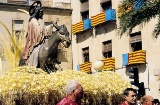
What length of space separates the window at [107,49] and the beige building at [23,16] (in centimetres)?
371

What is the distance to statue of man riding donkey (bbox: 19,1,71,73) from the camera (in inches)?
466

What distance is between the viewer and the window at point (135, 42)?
95.0 feet

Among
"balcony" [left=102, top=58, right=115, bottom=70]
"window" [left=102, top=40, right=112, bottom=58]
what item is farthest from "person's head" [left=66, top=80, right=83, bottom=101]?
"window" [left=102, top=40, right=112, bottom=58]

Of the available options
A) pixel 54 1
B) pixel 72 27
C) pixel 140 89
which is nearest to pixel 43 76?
pixel 140 89

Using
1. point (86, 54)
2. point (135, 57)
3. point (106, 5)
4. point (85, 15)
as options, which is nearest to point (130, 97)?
point (135, 57)

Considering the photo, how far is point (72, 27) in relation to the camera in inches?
1426

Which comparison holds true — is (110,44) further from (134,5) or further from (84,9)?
(134,5)

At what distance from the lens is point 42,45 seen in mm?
12008

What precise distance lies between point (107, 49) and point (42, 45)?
2071 centimetres

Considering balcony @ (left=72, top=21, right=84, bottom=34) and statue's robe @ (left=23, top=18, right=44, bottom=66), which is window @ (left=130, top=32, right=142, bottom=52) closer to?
balcony @ (left=72, top=21, right=84, bottom=34)

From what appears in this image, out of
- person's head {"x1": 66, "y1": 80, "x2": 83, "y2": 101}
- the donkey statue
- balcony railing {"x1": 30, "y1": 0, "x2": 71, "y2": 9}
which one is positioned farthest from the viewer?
balcony railing {"x1": 30, "y1": 0, "x2": 71, "y2": 9}

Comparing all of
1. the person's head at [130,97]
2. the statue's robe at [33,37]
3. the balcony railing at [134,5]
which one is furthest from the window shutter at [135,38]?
the person's head at [130,97]

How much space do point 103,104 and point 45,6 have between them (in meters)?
28.0

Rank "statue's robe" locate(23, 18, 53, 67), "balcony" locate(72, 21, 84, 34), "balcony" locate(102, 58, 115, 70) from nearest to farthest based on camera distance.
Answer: "statue's robe" locate(23, 18, 53, 67) < "balcony" locate(102, 58, 115, 70) < "balcony" locate(72, 21, 84, 34)
